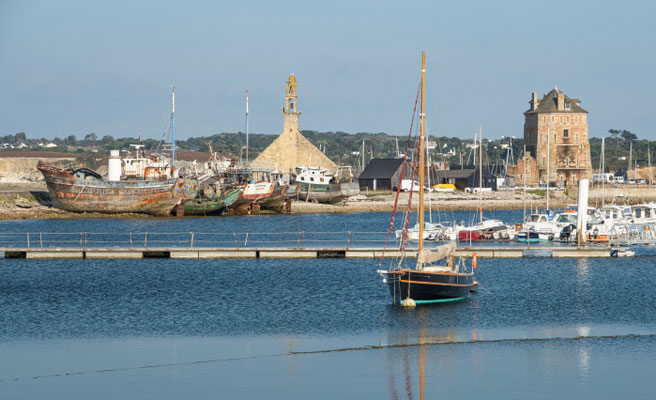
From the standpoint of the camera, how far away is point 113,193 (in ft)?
299

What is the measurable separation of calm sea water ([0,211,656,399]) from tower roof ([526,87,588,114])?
94413mm

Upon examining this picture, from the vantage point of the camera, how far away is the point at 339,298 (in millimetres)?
36125

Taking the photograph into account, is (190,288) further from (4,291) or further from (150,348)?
(150,348)

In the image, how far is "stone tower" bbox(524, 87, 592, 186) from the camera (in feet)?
452

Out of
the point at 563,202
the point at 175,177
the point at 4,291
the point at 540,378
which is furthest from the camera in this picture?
the point at 563,202

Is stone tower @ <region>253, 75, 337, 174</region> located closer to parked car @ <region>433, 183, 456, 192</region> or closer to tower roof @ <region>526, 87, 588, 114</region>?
parked car @ <region>433, 183, 456, 192</region>

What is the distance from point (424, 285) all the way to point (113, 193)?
63288 mm

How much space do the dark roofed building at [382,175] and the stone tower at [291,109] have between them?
13371 mm

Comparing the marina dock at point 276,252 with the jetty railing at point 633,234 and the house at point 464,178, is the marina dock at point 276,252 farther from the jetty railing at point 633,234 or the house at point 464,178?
the house at point 464,178

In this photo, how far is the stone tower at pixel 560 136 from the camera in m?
138

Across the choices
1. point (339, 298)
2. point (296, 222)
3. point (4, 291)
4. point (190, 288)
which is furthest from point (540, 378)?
point (296, 222)

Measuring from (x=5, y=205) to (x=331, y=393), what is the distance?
80.4 metres

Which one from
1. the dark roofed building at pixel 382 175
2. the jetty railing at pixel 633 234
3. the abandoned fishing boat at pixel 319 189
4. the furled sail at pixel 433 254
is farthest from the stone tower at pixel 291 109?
the furled sail at pixel 433 254

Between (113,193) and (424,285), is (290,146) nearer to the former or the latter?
(113,193)
